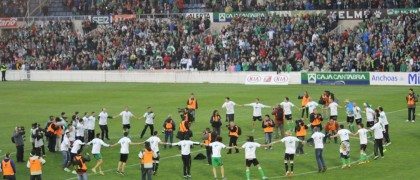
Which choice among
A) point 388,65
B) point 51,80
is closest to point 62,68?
point 51,80

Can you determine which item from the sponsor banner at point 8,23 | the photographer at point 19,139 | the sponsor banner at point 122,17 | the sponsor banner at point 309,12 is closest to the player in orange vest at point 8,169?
the photographer at point 19,139

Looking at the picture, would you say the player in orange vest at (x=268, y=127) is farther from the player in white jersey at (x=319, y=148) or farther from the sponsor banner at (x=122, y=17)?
the sponsor banner at (x=122, y=17)

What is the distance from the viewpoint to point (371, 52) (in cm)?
7462

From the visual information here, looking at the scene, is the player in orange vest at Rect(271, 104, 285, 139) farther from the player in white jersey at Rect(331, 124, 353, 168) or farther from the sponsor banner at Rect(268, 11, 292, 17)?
the sponsor banner at Rect(268, 11, 292, 17)

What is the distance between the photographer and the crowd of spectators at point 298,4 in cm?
8006

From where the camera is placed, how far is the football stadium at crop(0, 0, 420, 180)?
40.7 meters

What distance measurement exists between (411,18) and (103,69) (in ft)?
91.2

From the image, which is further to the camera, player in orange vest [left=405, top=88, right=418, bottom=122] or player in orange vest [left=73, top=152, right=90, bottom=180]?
player in orange vest [left=405, top=88, right=418, bottom=122]

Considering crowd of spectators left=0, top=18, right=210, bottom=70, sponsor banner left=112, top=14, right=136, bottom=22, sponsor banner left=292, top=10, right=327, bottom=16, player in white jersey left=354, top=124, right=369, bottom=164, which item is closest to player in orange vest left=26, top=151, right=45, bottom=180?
player in white jersey left=354, top=124, right=369, bottom=164

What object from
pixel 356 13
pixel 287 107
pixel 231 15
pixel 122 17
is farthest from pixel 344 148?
pixel 122 17

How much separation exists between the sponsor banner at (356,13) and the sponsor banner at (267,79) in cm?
1032

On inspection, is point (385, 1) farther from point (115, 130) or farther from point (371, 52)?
Result: point (115, 130)

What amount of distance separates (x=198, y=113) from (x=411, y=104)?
14.0 m

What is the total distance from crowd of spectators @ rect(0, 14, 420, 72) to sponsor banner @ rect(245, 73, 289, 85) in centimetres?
177
